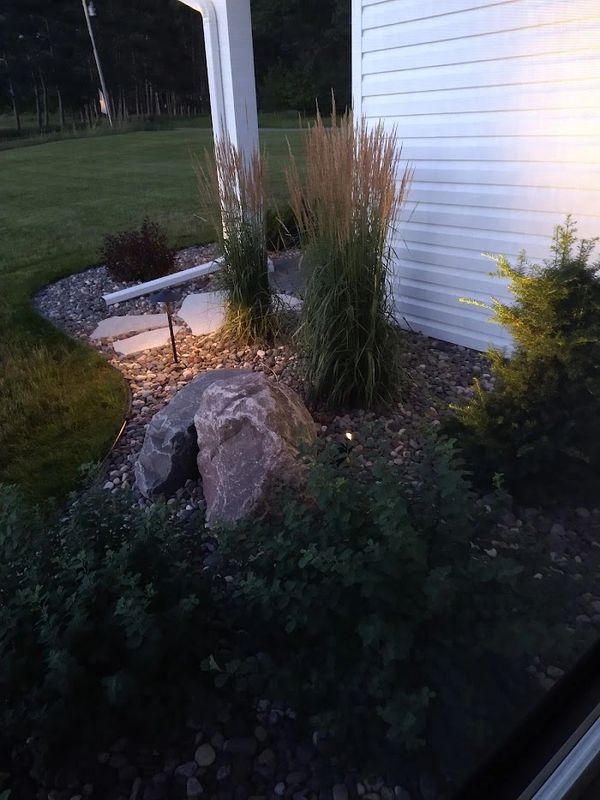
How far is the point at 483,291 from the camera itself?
377 centimetres

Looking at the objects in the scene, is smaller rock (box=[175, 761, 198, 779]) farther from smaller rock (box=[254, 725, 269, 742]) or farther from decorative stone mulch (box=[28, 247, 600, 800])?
smaller rock (box=[254, 725, 269, 742])

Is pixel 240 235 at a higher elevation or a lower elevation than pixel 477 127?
lower

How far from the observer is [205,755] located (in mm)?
1449

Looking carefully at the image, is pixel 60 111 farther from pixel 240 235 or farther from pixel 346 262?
pixel 346 262

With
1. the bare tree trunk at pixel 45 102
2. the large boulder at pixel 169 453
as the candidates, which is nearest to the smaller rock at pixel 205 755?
the large boulder at pixel 169 453

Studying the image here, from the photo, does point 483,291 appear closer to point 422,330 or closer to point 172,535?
point 422,330

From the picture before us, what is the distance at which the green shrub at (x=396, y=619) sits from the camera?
4.14ft

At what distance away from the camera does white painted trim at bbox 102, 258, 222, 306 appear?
16.5 ft

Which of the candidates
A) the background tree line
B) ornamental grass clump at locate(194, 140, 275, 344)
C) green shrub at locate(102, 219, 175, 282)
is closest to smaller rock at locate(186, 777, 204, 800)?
ornamental grass clump at locate(194, 140, 275, 344)

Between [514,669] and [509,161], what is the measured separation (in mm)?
2807

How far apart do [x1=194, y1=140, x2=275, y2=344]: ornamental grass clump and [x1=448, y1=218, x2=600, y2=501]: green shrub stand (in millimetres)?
1824

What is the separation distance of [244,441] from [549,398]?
1.07m

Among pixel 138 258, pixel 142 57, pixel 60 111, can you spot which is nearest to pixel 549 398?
pixel 138 258

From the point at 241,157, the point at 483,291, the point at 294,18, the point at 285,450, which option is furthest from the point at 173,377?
the point at 294,18
